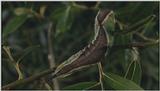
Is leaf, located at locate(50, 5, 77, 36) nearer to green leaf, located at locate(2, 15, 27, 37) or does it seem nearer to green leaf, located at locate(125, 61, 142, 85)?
green leaf, located at locate(2, 15, 27, 37)

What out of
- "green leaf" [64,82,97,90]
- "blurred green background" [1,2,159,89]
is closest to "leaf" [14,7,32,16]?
"blurred green background" [1,2,159,89]

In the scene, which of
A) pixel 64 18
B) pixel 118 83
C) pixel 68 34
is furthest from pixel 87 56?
pixel 68 34

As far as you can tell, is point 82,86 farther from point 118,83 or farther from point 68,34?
point 68,34

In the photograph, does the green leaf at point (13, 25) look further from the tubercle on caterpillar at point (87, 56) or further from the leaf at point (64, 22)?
the tubercle on caterpillar at point (87, 56)

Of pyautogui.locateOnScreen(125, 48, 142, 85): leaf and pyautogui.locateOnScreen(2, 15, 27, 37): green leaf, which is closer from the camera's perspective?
pyautogui.locateOnScreen(125, 48, 142, 85): leaf

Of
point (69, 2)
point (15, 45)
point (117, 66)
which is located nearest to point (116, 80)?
point (69, 2)

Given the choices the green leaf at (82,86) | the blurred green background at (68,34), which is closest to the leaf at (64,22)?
the blurred green background at (68,34)
